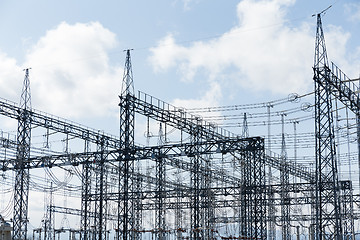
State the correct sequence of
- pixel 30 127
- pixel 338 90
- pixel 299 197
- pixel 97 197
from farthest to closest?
pixel 299 197 < pixel 97 197 < pixel 30 127 < pixel 338 90

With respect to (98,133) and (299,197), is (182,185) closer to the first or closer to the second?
(299,197)

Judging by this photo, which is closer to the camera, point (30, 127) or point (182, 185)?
point (30, 127)

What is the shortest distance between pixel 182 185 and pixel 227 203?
755 cm

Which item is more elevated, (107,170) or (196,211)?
(107,170)

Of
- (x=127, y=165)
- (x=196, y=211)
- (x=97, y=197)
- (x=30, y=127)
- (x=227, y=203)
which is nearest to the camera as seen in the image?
(x=127, y=165)

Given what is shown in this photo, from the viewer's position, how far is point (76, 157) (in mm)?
38656

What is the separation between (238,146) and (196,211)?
28.4 ft

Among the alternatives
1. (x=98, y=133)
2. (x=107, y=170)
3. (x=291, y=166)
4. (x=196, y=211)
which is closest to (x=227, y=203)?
(x=291, y=166)

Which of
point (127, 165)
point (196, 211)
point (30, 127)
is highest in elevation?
point (30, 127)

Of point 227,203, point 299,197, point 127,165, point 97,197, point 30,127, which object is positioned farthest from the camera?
point 227,203

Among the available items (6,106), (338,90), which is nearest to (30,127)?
(6,106)

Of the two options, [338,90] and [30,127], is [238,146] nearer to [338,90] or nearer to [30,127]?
[338,90]

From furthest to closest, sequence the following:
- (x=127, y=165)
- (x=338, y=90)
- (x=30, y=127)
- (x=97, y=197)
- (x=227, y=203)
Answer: (x=227, y=203), (x=97, y=197), (x=30, y=127), (x=127, y=165), (x=338, y=90)

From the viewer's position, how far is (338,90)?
94.8 ft
